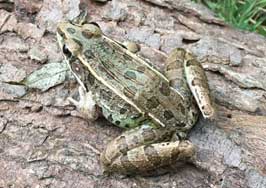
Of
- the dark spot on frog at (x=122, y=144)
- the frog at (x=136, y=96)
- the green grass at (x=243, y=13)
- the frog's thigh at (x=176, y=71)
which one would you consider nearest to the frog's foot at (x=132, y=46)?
the frog at (x=136, y=96)

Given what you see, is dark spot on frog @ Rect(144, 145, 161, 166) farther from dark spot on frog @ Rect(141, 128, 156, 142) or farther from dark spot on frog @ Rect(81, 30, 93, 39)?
dark spot on frog @ Rect(81, 30, 93, 39)

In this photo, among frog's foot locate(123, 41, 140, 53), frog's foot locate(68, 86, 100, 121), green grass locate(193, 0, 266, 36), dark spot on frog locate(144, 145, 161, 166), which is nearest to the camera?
dark spot on frog locate(144, 145, 161, 166)

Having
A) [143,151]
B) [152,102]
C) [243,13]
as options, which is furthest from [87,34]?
[243,13]

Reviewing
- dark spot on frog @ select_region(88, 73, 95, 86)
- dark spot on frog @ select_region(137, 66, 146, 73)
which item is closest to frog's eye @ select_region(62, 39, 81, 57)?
dark spot on frog @ select_region(88, 73, 95, 86)

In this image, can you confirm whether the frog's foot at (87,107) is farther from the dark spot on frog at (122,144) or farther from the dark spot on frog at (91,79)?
the dark spot on frog at (122,144)

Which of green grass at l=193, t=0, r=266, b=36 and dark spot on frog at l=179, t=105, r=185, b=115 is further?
green grass at l=193, t=0, r=266, b=36

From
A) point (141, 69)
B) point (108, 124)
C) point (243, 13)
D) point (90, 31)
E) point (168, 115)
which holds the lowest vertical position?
point (108, 124)

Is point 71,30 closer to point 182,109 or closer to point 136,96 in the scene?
point 136,96

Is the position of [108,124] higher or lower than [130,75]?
lower
